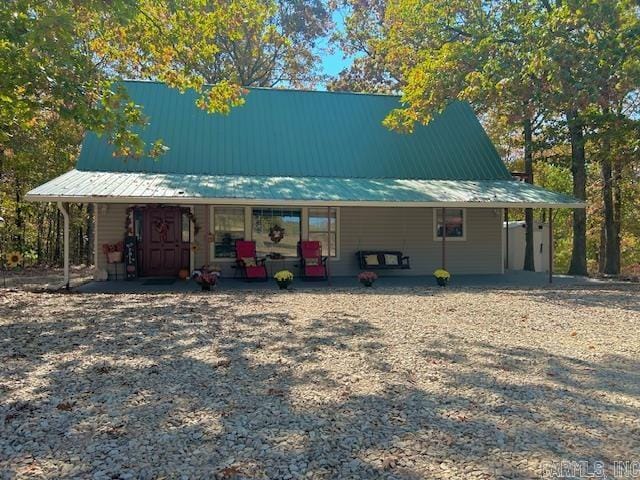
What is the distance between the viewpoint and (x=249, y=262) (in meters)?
12.1

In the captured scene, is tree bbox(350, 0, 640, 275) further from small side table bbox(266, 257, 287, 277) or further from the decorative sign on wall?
the decorative sign on wall

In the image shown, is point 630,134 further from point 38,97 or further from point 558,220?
point 558,220

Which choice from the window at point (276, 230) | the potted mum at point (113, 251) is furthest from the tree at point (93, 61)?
the window at point (276, 230)

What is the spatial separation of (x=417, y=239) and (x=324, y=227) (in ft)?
8.58

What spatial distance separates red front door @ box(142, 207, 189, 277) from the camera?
1248cm

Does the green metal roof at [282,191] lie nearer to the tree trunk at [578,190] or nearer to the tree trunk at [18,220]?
the tree trunk at [578,190]

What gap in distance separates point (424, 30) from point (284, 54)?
11.0 meters

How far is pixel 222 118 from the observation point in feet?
47.9

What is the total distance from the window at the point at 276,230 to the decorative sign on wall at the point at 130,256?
115 inches

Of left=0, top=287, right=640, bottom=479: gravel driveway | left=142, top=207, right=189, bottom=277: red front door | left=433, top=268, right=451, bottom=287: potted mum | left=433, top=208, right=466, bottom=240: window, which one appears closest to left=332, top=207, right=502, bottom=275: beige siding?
left=433, top=208, right=466, bottom=240: window

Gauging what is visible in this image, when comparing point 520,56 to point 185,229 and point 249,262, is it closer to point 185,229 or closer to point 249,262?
point 249,262

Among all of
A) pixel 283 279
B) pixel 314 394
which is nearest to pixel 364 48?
pixel 283 279

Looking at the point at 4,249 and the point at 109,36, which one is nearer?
the point at 109,36

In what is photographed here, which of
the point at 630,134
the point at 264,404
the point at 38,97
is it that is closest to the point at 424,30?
the point at 630,134
